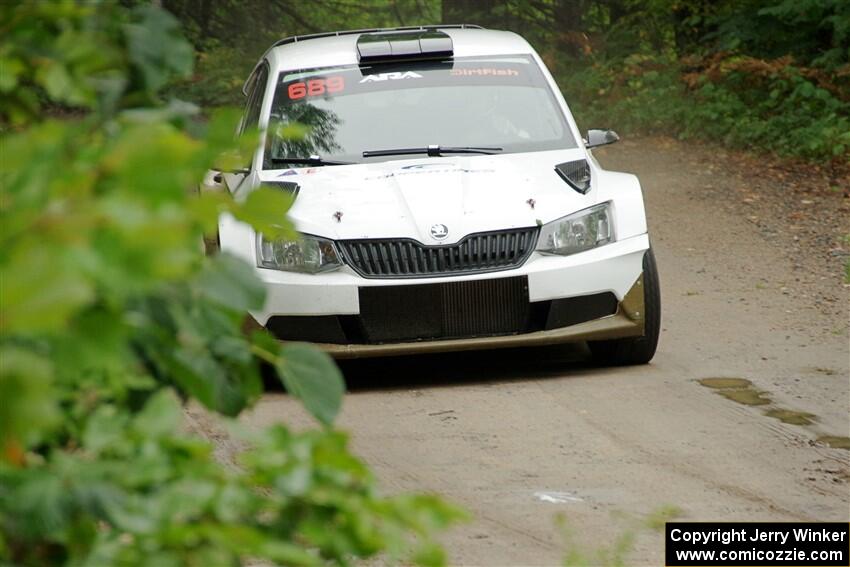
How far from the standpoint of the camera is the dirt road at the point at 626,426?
4.66 meters

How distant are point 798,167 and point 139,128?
1481 cm

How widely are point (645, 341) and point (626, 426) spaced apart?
1.29m

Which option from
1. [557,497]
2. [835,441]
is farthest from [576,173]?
[557,497]

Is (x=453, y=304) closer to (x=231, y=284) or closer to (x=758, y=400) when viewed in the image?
(x=758, y=400)

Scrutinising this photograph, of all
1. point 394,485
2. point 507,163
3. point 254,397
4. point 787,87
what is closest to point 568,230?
point 507,163

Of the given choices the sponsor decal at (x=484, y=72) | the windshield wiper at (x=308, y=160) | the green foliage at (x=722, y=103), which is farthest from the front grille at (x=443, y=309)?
the green foliage at (x=722, y=103)

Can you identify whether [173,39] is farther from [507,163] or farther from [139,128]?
[507,163]

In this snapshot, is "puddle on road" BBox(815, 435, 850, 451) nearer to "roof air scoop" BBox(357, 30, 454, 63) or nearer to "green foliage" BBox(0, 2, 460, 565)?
"roof air scoop" BBox(357, 30, 454, 63)

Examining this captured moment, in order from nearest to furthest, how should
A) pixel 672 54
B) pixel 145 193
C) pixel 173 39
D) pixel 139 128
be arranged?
pixel 145 193 → pixel 139 128 → pixel 173 39 → pixel 672 54

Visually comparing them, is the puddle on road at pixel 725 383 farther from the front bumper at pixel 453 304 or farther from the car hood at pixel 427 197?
the car hood at pixel 427 197

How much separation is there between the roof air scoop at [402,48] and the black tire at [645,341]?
200 cm

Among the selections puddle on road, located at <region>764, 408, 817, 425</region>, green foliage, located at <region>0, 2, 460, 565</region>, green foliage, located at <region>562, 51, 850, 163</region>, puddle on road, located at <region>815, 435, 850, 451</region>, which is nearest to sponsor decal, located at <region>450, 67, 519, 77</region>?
puddle on road, located at <region>764, 408, 817, 425</region>

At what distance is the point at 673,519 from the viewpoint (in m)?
4.52

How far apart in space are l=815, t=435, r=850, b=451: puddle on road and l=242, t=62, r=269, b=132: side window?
13.2 ft
